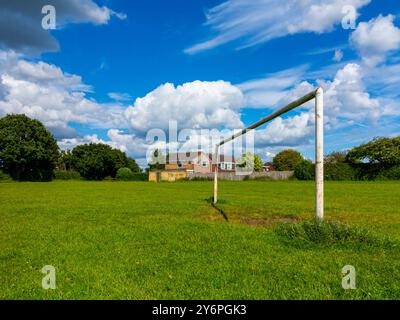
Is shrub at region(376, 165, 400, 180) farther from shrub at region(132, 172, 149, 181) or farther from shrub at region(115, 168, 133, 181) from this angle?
shrub at region(115, 168, 133, 181)

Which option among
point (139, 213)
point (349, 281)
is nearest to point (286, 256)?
point (349, 281)

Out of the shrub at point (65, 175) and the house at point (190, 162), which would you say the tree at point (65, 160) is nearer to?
the shrub at point (65, 175)

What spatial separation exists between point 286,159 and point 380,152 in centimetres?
4009

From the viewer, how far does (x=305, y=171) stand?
43.2 meters

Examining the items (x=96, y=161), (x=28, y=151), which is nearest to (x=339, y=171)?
(x=28, y=151)

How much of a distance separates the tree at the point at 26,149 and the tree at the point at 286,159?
5102cm

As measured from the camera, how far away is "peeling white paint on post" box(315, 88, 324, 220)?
6.45 meters

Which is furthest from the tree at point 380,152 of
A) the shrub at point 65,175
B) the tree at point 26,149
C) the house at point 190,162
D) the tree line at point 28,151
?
the shrub at point 65,175

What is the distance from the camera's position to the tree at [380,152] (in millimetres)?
40656

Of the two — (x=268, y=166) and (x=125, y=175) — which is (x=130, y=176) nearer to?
(x=125, y=175)

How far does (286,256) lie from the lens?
511 cm

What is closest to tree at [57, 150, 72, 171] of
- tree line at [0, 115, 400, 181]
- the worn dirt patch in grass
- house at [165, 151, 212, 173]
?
tree line at [0, 115, 400, 181]
